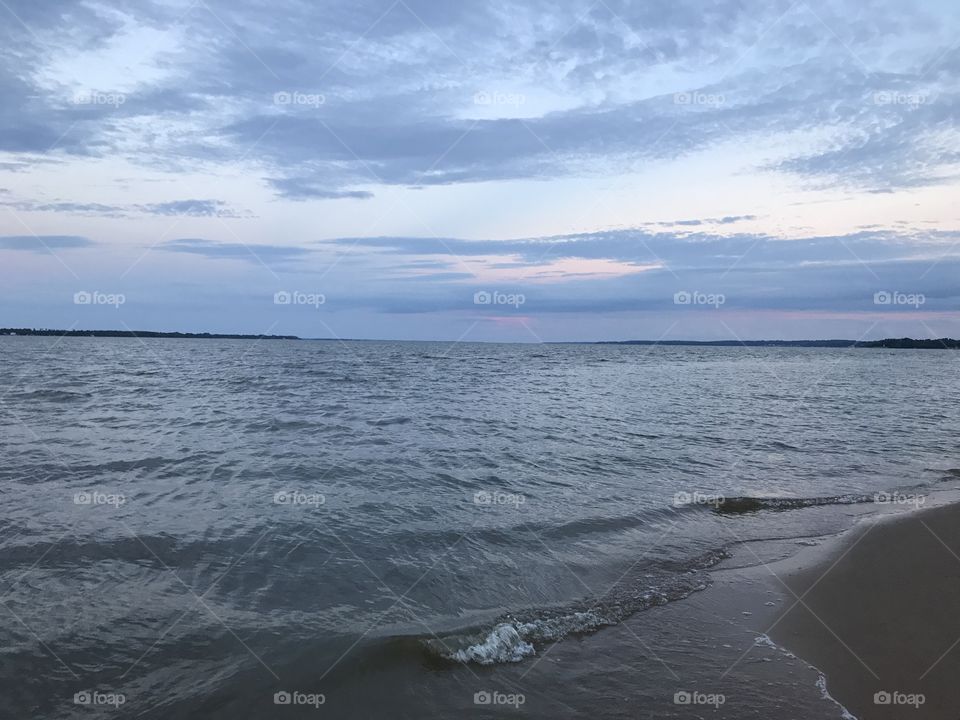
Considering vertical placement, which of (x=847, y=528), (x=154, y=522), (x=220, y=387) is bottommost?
(x=847, y=528)

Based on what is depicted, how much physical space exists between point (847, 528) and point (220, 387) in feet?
104

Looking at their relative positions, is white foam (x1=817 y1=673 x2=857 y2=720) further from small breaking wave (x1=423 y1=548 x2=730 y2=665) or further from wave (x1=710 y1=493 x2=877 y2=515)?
wave (x1=710 y1=493 x2=877 y2=515)

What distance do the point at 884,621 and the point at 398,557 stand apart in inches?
264

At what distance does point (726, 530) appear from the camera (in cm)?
1136

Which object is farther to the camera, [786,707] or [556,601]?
[556,601]

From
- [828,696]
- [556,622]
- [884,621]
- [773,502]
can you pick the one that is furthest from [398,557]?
[773,502]

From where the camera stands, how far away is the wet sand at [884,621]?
5.84 metres

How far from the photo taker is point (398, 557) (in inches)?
367

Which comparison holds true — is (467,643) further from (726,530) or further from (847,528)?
(847,528)

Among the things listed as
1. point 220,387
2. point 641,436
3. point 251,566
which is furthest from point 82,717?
point 220,387

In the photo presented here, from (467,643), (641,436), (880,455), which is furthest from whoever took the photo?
(641,436)

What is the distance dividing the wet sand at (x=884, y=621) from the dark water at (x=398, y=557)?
0.59 m

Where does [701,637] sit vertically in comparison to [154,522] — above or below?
below

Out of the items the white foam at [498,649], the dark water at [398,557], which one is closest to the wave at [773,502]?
the dark water at [398,557]
